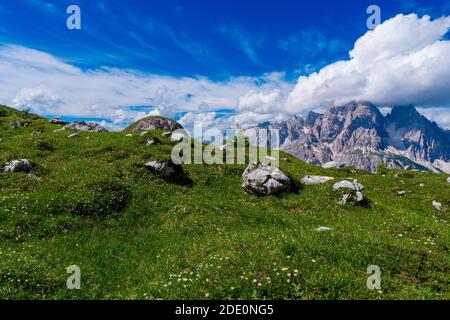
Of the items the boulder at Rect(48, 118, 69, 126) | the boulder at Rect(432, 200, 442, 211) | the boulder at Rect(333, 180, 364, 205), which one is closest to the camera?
the boulder at Rect(333, 180, 364, 205)

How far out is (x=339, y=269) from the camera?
1096cm

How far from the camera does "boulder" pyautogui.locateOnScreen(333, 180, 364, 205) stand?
24.0 meters

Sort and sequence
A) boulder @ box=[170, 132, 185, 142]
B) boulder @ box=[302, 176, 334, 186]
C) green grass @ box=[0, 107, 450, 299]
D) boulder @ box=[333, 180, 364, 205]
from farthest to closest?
boulder @ box=[170, 132, 185, 142] → boulder @ box=[302, 176, 334, 186] → boulder @ box=[333, 180, 364, 205] → green grass @ box=[0, 107, 450, 299]

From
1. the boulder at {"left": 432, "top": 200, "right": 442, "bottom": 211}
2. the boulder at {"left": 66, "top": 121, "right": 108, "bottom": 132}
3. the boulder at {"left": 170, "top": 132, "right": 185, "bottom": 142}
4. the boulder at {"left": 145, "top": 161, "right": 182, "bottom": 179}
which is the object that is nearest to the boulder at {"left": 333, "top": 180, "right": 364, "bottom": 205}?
the boulder at {"left": 432, "top": 200, "right": 442, "bottom": 211}

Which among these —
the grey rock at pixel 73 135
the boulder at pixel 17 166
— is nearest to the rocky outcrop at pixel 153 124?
the grey rock at pixel 73 135

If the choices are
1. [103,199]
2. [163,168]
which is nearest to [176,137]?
[163,168]

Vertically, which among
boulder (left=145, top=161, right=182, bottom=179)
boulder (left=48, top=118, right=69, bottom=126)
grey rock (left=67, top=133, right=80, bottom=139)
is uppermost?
boulder (left=48, top=118, right=69, bottom=126)

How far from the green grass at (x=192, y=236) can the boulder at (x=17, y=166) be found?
0.68 metres

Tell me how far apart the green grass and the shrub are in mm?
A: 87

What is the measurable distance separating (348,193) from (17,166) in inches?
957

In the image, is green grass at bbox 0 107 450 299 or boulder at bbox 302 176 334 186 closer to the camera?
green grass at bbox 0 107 450 299

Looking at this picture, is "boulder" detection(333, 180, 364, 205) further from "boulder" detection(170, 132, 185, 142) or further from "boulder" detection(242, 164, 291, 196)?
"boulder" detection(170, 132, 185, 142)
